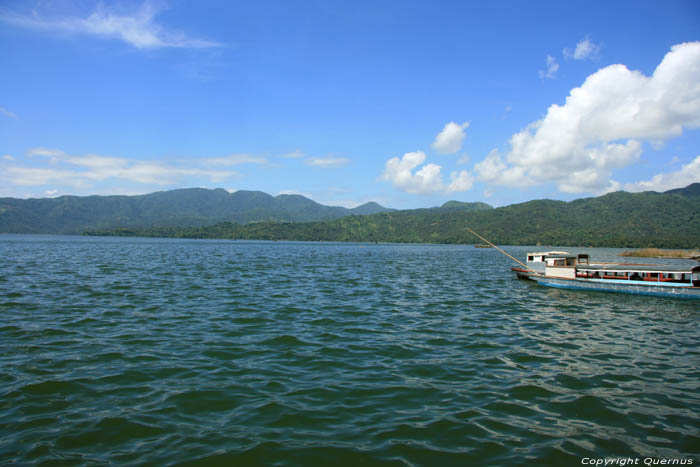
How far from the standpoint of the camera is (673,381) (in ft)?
39.0

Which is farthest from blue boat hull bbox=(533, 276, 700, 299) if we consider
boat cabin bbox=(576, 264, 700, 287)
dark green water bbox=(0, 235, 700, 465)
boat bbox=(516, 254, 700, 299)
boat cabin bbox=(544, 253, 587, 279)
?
dark green water bbox=(0, 235, 700, 465)

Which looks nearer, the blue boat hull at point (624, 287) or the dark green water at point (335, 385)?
the dark green water at point (335, 385)

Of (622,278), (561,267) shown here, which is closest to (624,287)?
(622,278)

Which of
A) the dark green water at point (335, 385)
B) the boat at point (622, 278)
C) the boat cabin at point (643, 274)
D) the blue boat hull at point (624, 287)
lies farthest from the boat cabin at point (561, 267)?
the dark green water at point (335, 385)

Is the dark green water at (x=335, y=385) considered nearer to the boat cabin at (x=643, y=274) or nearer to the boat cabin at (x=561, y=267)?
the boat cabin at (x=643, y=274)

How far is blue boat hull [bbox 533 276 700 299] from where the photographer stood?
31467mm

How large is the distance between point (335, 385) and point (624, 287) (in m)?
33.8

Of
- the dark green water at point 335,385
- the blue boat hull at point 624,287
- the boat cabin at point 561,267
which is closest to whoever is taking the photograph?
the dark green water at point 335,385

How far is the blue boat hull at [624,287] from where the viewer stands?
103 feet

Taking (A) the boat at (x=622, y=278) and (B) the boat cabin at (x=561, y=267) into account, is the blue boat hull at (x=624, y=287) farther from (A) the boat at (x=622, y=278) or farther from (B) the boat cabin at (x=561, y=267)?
(B) the boat cabin at (x=561, y=267)

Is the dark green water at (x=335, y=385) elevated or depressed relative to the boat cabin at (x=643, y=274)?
depressed

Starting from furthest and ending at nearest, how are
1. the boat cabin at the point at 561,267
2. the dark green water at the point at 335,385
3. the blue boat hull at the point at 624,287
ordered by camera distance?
the boat cabin at the point at 561,267
the blue boat hull at the point at 624,287
the dark green water at the point at 335,385

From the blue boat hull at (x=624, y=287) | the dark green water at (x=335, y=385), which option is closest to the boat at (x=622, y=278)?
the blue boat hull at (x=624, y=287)

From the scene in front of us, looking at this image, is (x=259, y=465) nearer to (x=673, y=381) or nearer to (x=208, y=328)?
(x=208, y=328)
